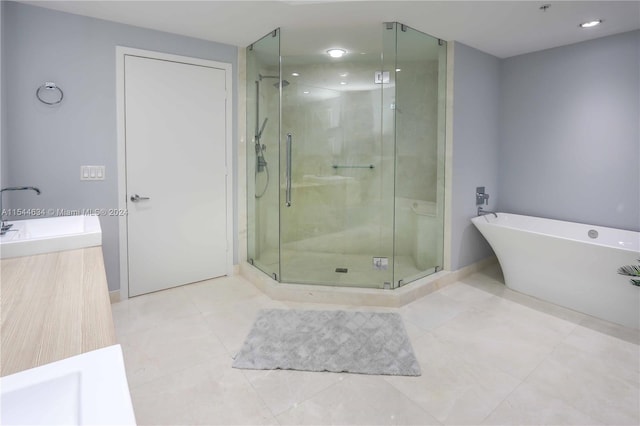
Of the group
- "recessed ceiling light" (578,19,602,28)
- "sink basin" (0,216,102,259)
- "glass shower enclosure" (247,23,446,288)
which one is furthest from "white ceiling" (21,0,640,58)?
"sink basin" (0,216,102,259)

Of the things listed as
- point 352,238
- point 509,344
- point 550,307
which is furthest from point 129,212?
point 550,307

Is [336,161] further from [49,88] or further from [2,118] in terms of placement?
[2,118]

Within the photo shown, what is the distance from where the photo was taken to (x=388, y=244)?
3393 mm

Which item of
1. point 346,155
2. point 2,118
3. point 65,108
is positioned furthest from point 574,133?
point 2,118

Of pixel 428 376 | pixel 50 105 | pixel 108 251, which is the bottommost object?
pixel 428 376

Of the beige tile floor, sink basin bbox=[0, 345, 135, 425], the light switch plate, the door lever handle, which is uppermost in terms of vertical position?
the light switch plate

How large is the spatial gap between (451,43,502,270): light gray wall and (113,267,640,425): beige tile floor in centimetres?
95

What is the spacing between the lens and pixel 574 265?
9.30 feet

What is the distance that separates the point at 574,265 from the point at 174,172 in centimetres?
362

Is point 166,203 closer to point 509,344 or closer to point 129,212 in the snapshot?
point 129,212

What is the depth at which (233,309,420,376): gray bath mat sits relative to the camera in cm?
214

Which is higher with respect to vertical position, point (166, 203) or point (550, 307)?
point (166, 203)

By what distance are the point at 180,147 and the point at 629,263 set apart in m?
3.81

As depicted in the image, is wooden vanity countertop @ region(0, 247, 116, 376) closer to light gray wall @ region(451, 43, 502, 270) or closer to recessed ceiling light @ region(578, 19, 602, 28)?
light gray wall @ region(451, 43, 502, 270)
